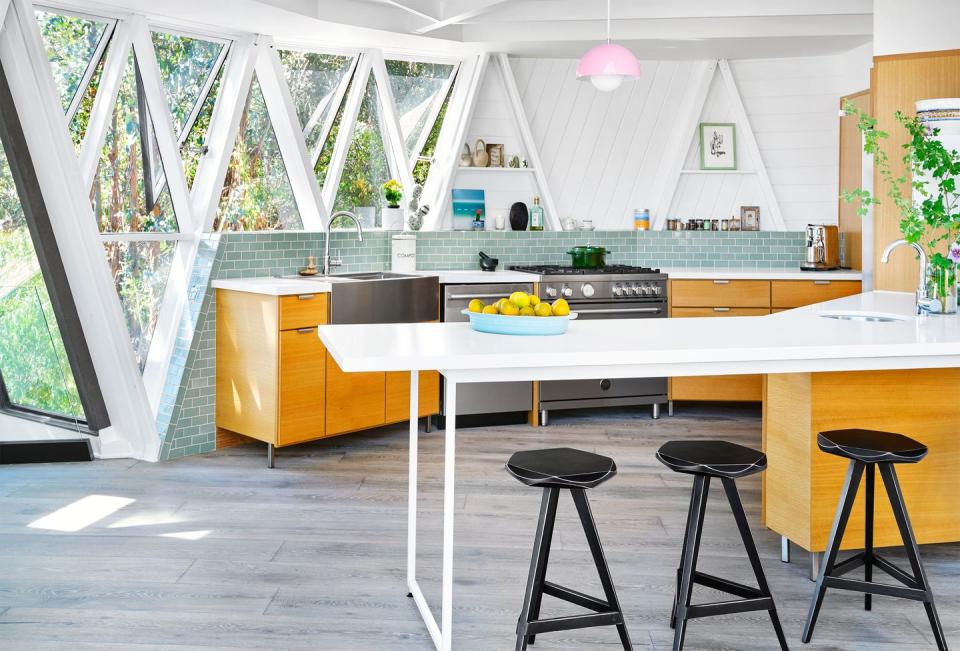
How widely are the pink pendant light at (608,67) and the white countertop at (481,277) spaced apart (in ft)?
6.85

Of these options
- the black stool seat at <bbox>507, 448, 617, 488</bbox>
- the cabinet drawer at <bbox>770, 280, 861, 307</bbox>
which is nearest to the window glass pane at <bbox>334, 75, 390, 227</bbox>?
the cabinet drawer at <bbox>770, 280, 861, 307</bbox>

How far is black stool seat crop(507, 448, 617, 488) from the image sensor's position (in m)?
2.48

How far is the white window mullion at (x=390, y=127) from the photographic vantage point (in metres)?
6.25

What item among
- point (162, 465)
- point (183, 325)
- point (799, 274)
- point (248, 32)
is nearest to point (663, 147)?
point (799, 274)

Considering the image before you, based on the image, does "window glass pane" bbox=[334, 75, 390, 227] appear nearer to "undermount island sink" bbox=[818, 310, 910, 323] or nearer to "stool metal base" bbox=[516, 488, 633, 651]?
"undermount island sink" bbox=[818, 310, 910, 323]

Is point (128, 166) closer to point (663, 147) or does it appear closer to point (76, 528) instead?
point (76, 528)

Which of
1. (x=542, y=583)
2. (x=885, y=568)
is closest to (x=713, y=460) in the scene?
(x=542, y=583)

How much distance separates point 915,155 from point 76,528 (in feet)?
12.2

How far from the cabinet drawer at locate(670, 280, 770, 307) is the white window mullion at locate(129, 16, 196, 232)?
315 centimetres

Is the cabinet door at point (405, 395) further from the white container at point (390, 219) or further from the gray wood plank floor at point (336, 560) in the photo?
the white container at point (390, 219)

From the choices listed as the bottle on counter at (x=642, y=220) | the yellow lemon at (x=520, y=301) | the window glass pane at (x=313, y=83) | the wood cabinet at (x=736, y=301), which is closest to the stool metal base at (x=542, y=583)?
the yellow lemon at (x=520, y=301)

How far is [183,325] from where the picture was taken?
5.15 m

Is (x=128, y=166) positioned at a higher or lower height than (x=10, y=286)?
higher

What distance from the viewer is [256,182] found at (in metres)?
5.86
